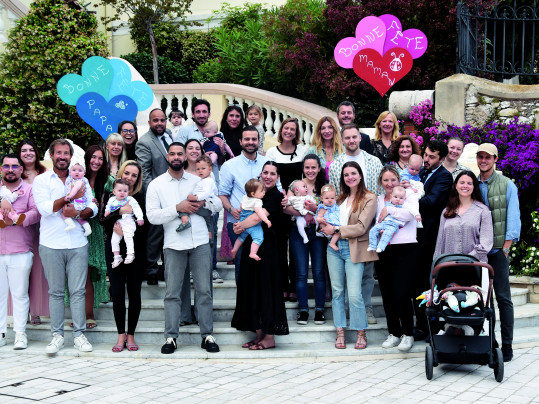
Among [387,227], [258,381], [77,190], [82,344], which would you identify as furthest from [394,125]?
[82,344]

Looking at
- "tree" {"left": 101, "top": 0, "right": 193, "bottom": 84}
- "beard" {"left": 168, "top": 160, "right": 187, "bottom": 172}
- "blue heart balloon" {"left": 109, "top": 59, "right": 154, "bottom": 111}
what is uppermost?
"tree" {"left": 101, "top": 0, "right": 193, "bottom": 84}

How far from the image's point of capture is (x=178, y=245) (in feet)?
24.8

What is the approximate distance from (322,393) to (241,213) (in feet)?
6.97

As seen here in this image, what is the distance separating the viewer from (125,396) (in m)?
6.36

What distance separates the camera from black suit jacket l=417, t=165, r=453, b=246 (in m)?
7.57

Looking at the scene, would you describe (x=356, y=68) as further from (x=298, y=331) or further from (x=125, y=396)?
(x=125, y=396)

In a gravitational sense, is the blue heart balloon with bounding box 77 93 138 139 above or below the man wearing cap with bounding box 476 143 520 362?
above

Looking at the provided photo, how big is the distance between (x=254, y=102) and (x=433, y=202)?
6.55 meters

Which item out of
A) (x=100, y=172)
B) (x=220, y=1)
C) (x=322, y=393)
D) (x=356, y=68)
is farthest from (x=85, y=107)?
(x=220, y=1)

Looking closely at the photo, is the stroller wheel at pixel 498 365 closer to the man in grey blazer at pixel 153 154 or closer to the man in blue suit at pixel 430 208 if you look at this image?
the man in blue suit at pixel 430 208

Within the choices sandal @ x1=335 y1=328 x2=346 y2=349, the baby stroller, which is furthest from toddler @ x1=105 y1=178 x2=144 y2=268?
the baby stroller

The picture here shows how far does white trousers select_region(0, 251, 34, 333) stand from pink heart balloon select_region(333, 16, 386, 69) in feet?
17.4

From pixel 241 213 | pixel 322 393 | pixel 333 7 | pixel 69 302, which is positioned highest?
pixel 333 7

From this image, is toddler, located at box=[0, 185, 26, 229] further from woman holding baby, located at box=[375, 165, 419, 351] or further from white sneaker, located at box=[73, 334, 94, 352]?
woman holding baby, located at box=[375, 165, 419, 351]
